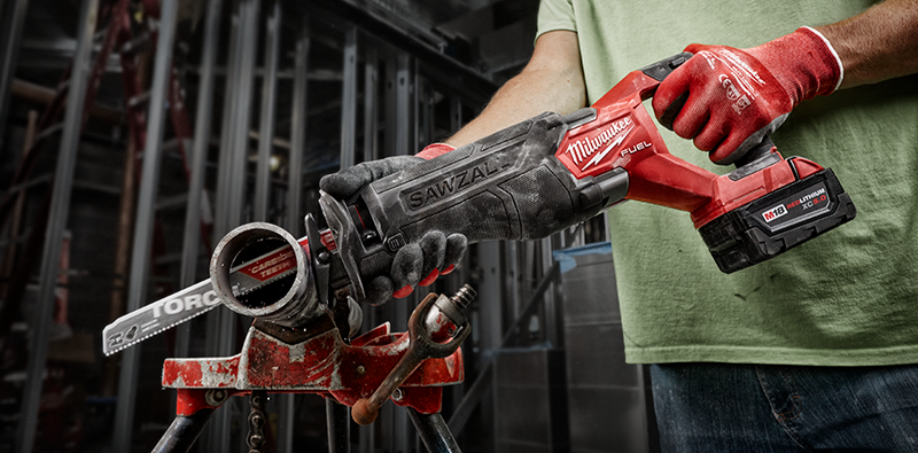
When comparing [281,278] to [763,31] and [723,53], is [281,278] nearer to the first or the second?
[723,53]

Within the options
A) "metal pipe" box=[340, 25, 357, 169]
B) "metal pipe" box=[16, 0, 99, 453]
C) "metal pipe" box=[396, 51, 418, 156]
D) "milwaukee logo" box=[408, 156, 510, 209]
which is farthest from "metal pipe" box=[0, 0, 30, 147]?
"milwaukee logo" box=[408, 156, 510, 209]

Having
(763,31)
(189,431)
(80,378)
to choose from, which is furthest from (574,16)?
(80,378)

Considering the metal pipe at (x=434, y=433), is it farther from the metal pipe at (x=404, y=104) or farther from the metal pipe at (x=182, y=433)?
the metal pipe at (x=404, y=104)

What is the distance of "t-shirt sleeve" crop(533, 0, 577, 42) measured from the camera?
0.96 metres

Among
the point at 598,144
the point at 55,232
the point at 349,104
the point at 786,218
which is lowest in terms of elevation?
the point at 786,218

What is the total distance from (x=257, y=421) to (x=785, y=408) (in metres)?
0.74

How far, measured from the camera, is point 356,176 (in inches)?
21.6

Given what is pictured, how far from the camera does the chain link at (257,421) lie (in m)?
0.55

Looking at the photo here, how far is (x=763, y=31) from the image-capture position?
0.74m

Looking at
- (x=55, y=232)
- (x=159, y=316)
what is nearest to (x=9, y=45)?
(x=55, y=232)

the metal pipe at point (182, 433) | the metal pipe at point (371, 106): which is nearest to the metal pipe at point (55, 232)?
the metal pipe at point (371, 106)

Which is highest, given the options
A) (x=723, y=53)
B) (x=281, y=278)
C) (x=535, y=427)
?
(x=723, y=53)

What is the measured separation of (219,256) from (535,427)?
1960 millimetres

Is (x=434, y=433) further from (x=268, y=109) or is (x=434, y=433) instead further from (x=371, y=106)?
(x=371, y=106)
